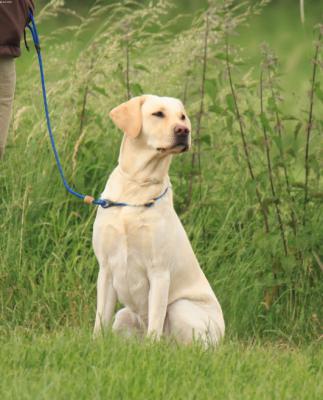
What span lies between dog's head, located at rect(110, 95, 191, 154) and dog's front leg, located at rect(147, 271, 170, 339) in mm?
616

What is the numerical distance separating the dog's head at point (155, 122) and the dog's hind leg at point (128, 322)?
873 mm

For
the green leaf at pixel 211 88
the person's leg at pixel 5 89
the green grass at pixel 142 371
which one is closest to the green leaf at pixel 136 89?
the green leaf at pixel 211 88

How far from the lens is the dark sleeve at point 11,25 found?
4.81 m

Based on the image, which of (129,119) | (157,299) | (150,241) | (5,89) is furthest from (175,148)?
(5,89)

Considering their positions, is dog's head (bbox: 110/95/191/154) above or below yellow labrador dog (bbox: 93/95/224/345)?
above

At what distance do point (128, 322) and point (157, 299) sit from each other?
0.36m

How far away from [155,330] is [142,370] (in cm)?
81

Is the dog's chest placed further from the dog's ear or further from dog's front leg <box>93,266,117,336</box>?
the dog's ear

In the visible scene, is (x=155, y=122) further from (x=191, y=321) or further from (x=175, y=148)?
(x=191, y=321)

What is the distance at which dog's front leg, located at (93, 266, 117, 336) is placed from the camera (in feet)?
17.3

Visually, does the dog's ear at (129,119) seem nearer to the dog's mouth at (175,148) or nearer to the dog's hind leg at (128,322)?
the dog's mouth at (175,148)

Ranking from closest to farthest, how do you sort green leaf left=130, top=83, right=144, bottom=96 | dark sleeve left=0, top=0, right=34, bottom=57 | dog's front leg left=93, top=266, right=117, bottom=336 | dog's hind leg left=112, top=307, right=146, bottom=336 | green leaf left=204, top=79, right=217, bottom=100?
dark sleeve left=0, top=0, right=34, bottom=57
dog's front leg left=93, top=266, right=117, bottom=336
dog's hind leg left=112, top=307, right=146, bottom=336
green leaf left=204, top=79, right=217, bottom=100
green leaf left=130, top=83, right=144, bottom=96

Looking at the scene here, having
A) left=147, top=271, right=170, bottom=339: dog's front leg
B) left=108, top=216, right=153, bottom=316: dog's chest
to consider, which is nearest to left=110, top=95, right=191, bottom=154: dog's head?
left=108, top=216, right=153, bottom=316: dog's chest

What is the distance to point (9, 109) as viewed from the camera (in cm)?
513
